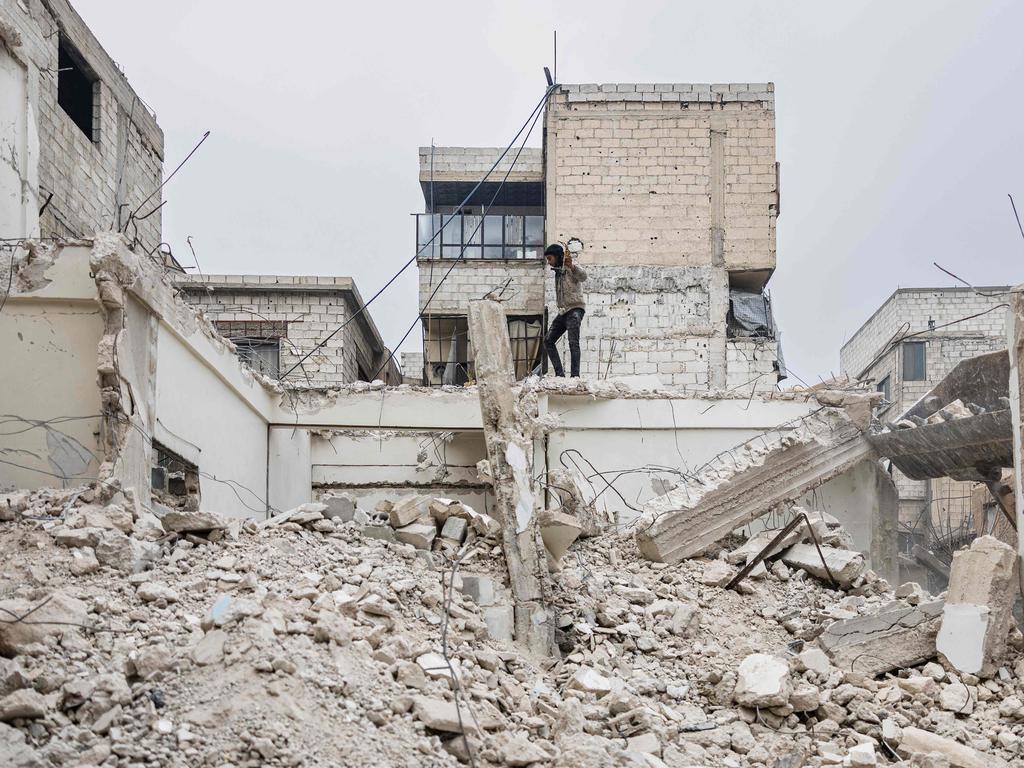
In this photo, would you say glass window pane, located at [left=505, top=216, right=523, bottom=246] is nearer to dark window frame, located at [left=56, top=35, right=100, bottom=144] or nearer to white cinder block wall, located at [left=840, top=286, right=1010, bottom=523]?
dark window frame, located at [left=56, top=35, right=100, bottom=144]

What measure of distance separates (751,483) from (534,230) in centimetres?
929

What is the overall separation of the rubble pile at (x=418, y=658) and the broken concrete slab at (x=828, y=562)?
0.25 feet

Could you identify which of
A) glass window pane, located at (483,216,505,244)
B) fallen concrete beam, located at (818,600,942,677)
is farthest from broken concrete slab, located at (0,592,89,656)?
glass window pane, located at (483,216,505,244)

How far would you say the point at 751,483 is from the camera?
9.47m

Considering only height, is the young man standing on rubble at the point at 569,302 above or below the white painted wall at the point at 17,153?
below

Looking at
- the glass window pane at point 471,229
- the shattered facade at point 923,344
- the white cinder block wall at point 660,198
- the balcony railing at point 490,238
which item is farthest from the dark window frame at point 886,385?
the glass window pane at point 471,229

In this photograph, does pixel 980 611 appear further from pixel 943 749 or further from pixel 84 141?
pixel 84 141

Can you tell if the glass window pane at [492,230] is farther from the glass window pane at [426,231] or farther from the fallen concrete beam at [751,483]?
the fallen concrete beam at [751,483]

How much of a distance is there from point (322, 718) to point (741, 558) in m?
4.75

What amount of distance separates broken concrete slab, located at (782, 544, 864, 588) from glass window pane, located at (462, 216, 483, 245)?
1047cm

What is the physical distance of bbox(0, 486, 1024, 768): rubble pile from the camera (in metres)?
4.50

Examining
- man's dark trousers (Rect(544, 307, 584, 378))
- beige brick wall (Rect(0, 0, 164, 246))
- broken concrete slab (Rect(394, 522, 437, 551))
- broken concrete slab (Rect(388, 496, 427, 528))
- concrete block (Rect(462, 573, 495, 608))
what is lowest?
concrete block (Rect(462, 573, 495, 608))

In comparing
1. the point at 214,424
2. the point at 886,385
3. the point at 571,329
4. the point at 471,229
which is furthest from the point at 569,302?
the point at 886,385

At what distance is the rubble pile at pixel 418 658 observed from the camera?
4.50 m
